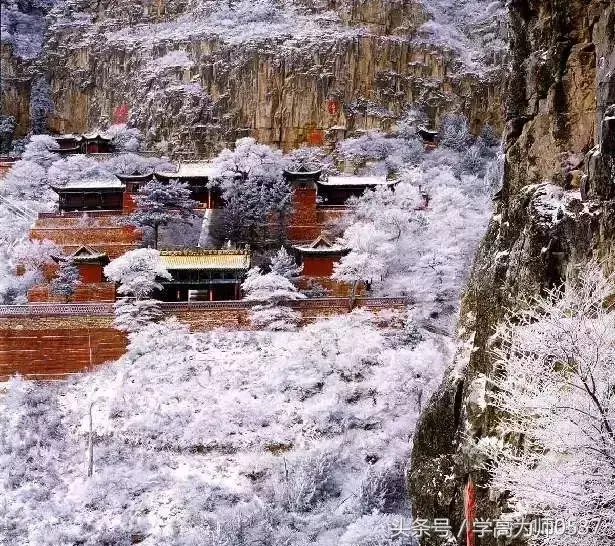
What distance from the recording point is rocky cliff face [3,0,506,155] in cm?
5953

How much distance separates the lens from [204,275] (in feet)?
106

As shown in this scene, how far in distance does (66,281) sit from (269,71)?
3442 centimetres

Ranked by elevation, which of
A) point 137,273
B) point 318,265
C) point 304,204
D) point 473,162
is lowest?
point 137,273

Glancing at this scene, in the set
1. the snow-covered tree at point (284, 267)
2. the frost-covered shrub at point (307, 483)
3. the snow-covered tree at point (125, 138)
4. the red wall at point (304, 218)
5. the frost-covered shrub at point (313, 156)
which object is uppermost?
the snow-covered tree at point (125, 138)

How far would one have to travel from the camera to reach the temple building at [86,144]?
53.6 meters

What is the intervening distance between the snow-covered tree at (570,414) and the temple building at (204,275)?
23.1m

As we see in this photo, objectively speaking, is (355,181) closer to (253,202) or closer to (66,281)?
(253,202)

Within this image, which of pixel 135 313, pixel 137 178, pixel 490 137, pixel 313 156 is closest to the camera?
pixel 135 313

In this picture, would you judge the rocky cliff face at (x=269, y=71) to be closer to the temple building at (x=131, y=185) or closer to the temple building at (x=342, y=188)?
the temple building at (x=342, y=188)

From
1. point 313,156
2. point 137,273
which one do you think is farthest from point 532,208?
point 313,156

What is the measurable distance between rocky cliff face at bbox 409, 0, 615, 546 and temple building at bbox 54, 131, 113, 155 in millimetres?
43578

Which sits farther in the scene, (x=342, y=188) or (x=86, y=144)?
(x=86, y=144)

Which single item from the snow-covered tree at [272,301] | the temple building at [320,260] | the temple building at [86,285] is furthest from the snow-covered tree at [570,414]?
the temple building at [86,285]

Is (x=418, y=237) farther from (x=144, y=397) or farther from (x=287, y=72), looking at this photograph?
(x=287, y=72)
